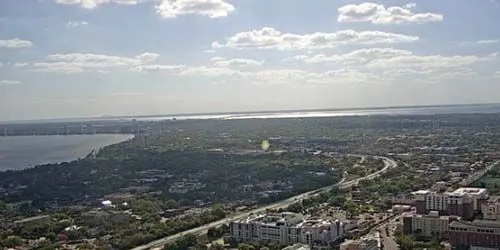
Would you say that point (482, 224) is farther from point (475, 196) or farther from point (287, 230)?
point (287, 230)

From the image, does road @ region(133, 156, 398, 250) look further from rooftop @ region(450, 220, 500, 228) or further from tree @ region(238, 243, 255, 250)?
rooftop @ region(450, 220, 500, 228)

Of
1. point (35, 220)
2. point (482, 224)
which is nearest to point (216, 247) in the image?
point (482, 224)

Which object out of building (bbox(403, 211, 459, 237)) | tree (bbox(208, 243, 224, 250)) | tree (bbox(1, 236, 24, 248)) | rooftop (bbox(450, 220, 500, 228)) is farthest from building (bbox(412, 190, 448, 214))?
tree (bbox(1, 236, 24, 248))

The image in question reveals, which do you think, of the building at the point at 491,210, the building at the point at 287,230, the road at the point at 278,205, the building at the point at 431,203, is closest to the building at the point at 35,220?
the road at the point at 278,205

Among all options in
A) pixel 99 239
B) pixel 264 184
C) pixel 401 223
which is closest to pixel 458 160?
pixel 264 184

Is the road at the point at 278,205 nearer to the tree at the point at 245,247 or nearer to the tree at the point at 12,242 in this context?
the tree at the point at 245,247

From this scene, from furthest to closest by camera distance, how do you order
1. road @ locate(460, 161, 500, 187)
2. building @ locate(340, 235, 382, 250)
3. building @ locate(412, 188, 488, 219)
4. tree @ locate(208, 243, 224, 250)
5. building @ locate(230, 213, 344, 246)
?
road @ locate(460, 161, 500, 187), building @ locate(412, 188, 488, 219), building @ locate(230, 213, 344, 246), tree @ locate(208, 243, 224, 250), building @ locate(340, 235, 382, 250)
